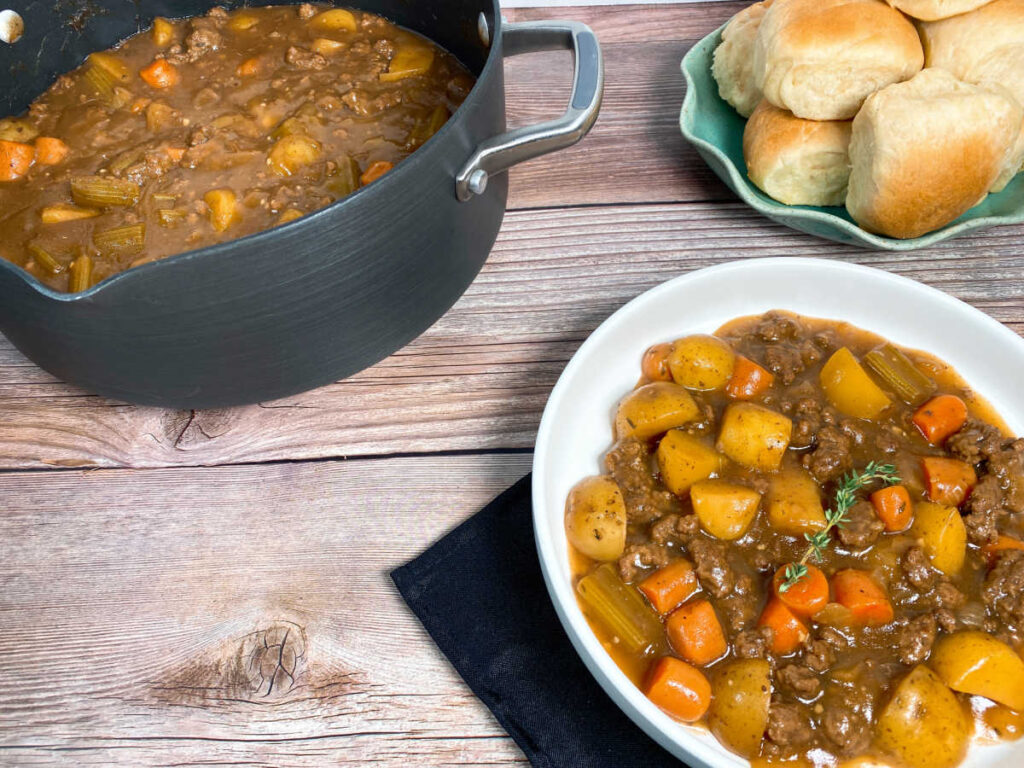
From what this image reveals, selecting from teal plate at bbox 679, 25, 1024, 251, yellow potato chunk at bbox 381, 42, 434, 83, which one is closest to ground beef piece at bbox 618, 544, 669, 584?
teal plate at bbox 679, 25, 1024, 251

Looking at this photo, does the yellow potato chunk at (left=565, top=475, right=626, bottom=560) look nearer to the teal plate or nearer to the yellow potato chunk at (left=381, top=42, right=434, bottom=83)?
the teal plate

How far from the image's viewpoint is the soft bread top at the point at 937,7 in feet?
6.51

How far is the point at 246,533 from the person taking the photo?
184 cm

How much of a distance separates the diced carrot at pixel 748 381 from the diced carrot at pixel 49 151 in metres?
1.73

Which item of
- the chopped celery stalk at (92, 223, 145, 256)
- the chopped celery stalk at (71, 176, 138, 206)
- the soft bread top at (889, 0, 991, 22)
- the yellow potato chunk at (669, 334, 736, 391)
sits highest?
the soft bread top at (889, 0, 991, 22)

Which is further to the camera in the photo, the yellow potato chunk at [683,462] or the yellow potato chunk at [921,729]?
the yellow potato chunk at [683,462]

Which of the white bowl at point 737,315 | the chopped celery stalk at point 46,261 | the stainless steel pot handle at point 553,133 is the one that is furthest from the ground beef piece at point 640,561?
the chopped celery stalk at point 46,261

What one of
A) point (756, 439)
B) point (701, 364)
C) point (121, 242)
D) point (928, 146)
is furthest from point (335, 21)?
point (756, 439)

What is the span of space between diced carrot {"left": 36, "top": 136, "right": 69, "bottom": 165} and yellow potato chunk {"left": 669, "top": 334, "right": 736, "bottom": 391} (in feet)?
5.26

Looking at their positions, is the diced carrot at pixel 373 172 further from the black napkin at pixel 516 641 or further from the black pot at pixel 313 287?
the black napkin at pixel 516 641

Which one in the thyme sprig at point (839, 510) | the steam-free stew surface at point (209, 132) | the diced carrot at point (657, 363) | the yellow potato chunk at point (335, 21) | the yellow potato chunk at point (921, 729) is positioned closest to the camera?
the yellow potato chunk at point (921, 729)

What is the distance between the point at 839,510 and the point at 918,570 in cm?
17

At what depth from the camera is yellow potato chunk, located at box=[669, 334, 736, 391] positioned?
1.77 m

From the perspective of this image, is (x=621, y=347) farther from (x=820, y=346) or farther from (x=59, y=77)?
(x=59, y=77)
